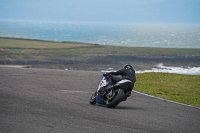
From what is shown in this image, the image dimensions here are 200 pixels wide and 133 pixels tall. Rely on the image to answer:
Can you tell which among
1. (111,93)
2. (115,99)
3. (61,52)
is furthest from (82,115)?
(61,52)

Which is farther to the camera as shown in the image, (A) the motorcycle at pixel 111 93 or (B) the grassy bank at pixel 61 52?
(B) the grassy bank at pixel 61 52

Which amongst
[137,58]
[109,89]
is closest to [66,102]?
[109,89]

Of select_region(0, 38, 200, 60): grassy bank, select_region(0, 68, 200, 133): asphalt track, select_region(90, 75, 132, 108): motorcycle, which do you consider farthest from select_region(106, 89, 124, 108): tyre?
select_region(0, 38, 200, 60): grassy bank

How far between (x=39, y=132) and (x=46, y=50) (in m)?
52.1

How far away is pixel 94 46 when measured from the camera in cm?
6525

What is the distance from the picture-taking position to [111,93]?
10398 millimetres

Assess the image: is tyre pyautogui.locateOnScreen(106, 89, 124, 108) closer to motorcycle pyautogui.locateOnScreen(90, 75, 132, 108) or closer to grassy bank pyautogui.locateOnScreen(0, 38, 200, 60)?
motorcycle pyautogui.locateOnScreen(90, 75, 132, 108)

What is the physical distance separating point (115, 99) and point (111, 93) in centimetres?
29

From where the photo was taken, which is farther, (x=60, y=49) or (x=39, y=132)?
(x=60, y=49)

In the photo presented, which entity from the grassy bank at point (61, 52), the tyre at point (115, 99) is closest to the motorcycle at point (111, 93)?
the tyre at point (115, 99)

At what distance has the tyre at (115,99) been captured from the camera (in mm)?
10062

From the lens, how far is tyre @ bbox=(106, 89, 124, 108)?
396 inches

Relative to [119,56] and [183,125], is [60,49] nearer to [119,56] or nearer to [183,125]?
[119,56]

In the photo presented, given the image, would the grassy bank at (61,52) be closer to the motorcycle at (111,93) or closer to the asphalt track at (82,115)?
the asphalt track at (82,115)
